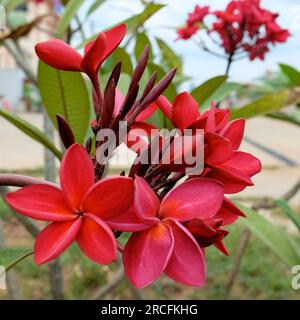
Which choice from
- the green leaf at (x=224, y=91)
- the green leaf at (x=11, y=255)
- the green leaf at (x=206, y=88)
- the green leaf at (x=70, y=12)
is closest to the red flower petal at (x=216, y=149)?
the green leaf at (x=11, y=255)

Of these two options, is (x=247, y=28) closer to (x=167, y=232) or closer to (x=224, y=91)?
(x=224, y=91)

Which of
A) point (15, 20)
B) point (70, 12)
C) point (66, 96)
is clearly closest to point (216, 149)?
point (66, 96)

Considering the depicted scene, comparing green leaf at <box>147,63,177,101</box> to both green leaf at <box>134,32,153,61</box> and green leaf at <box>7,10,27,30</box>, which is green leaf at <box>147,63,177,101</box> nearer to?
green leaf at <box>134,32,153,61</box>

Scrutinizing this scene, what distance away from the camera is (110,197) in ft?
0.92

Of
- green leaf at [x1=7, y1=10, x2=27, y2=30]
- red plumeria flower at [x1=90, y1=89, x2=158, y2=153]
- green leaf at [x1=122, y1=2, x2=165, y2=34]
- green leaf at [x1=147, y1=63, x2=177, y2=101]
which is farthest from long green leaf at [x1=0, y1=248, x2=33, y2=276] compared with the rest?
green leaf at [x1=7, y1=10, x2=27, y2=30]

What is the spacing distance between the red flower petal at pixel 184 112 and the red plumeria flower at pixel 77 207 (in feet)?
0.25

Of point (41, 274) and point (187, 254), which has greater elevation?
point (187, 254)

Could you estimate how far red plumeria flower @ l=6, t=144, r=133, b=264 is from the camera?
28cm

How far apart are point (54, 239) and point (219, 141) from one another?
0.34 feet

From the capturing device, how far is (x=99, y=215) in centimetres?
29

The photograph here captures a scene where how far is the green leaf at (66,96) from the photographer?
22.9 inches
